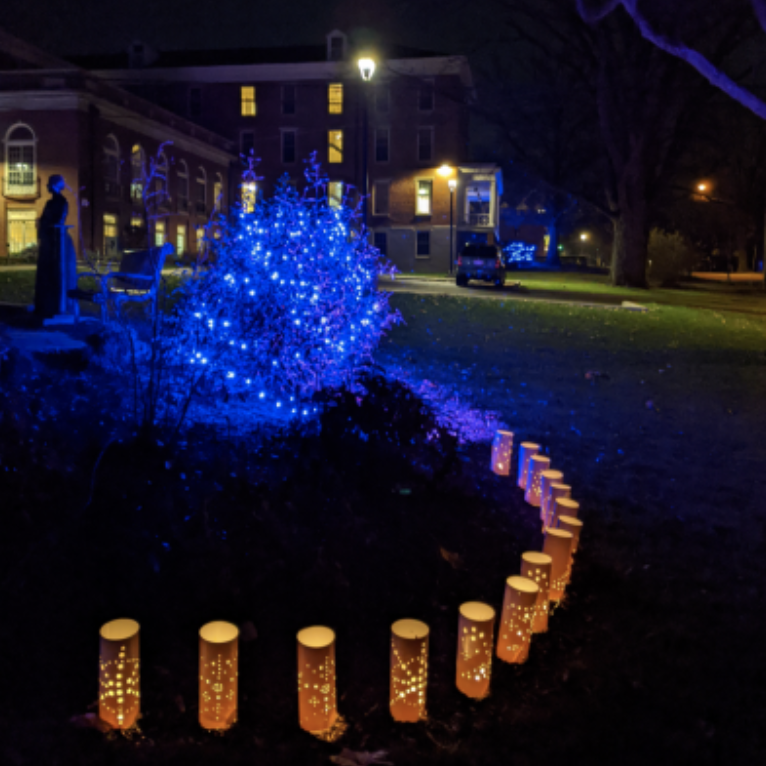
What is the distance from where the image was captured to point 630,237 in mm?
29922

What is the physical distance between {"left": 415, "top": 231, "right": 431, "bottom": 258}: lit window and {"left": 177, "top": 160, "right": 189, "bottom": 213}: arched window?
14.1 meters

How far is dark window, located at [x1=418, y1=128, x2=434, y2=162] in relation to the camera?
43500 millimetres

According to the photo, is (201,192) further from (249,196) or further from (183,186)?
(249,196)

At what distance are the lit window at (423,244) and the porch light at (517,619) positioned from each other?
138ft

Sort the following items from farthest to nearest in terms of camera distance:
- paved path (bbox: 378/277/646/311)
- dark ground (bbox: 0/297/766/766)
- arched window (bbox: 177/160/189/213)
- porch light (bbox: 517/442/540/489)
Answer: arched window (bbox: 177/160/189/213), paved path (bbox: 378/277/646/311), porch light (bbox: 517/442/540/489), dark ground (bbox: 0/297/766/766)

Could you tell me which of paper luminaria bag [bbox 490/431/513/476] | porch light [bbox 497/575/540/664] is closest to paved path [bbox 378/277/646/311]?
paper luminaria bag [bbox 490/431/513/476]

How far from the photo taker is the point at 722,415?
24.5 ft

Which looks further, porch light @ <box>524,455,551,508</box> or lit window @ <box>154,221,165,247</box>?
lit window @ <box>154,221,165,247</box>

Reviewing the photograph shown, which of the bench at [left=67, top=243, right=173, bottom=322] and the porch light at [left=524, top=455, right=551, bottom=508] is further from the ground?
the bench at [left=67, top=243, right=173, bottom=322]

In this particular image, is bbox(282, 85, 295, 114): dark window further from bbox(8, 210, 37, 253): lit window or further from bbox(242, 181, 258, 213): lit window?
bbox(242, 181, 258, 213): lit window

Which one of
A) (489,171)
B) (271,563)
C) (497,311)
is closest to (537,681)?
(271,563)

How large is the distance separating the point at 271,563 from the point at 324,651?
1.09 m

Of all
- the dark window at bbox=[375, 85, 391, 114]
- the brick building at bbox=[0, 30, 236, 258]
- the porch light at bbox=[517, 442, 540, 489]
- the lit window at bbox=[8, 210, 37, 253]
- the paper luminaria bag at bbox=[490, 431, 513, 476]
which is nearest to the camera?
the porch light at bbox=[517, 442, 540, 489]

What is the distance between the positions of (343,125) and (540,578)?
44498 mm
